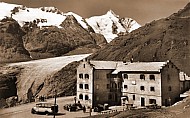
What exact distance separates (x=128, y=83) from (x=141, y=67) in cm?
383

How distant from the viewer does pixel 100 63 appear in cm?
6019

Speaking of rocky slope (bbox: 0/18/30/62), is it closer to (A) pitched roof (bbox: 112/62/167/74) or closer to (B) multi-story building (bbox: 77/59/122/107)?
(B) multi-story building (bbox: 77/59/122/107)

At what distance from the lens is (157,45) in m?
116

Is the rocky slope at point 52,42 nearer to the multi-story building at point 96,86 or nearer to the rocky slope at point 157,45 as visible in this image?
the rocky slope at point 157,45

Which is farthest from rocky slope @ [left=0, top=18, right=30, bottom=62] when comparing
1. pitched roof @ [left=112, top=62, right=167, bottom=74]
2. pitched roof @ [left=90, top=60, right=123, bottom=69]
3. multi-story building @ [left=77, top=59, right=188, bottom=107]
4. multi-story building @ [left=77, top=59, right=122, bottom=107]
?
pitched roof @ [left=112, top=62, right=167, bottom=74]

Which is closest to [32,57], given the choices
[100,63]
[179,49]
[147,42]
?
[147,42]

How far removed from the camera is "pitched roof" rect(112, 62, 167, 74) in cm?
5303

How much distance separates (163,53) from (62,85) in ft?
124

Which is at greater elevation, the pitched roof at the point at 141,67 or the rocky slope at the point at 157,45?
the rocky slope at the point at 157,45

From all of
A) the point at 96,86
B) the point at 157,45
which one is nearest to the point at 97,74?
the point at 96,86

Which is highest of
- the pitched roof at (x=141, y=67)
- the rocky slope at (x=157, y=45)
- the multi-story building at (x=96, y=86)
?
the rocky slope at (x=157, y=45)

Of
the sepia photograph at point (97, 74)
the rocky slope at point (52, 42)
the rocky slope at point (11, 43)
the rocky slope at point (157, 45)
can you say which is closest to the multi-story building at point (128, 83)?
the sepia photograph at point (97, 74)

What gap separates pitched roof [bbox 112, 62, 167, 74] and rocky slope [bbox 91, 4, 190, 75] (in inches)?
1621

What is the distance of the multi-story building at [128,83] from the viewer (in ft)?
172
